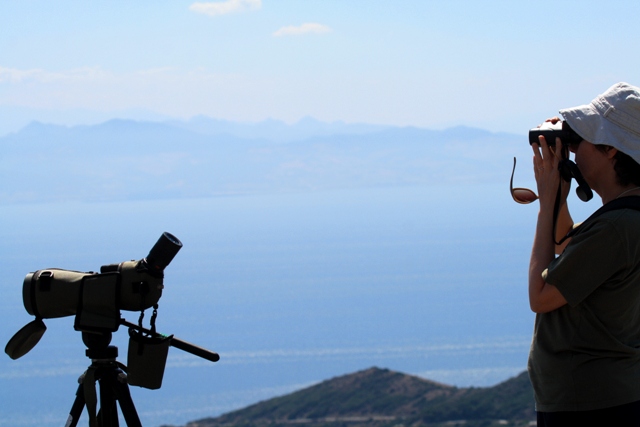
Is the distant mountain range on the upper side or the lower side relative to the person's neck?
lower

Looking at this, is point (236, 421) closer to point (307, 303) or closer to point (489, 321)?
point (489, 321)

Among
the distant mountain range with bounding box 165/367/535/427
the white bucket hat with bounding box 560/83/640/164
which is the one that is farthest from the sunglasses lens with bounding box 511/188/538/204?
the distant mountain range with bounding box 165/367/535/427

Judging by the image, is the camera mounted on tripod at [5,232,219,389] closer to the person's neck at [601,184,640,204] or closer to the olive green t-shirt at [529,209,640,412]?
the olive green t-shirt at [529,209,640,412]

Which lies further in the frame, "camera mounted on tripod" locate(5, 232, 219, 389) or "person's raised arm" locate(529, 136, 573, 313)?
"camera mounted on tripod" locate(5, 232, 219, 389)

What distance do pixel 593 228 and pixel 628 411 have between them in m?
0.47

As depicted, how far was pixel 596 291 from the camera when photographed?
77.2 inches

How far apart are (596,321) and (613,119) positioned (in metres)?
0.51

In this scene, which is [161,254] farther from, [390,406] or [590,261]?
[390,406]

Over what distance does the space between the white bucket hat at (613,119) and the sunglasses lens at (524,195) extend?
33cm

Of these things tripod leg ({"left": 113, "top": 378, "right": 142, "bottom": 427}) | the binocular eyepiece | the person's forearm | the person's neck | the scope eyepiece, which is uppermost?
the binocular eyepiece

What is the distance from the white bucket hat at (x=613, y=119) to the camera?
1965 millimetres

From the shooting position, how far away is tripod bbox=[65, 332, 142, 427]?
2332 mm

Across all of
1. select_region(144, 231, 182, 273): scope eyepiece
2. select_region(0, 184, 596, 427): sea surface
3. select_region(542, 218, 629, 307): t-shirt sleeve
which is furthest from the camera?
select_region(0, 184, 596, 427): sea surface

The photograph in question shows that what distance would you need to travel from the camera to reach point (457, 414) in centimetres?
3472
